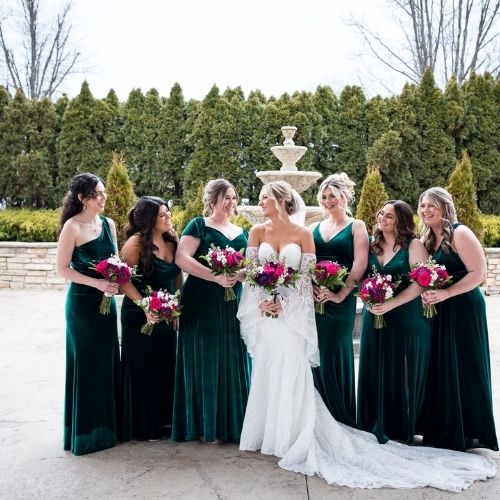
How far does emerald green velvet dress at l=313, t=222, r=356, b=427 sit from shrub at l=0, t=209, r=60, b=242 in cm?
983

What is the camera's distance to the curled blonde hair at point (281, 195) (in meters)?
4.31

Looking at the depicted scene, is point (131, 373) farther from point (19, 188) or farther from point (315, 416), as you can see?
point (19, 188)

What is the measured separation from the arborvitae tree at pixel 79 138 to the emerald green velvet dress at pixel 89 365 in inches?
431

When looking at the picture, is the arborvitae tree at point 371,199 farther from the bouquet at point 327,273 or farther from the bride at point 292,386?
the bouquet at point 327,273

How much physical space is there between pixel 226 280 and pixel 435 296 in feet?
5.03

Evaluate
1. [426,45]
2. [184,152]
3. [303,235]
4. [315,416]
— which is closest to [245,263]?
[303,235]

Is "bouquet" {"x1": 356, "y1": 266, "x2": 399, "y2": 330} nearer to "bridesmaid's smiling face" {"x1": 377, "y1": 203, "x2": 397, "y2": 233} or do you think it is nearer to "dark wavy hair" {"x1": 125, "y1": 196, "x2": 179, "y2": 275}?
"bridesmaid's smiling face" {"x1": 377, "y1": 203, "x2": 397, "y2": 233}

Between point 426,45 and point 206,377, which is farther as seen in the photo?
point 426,45

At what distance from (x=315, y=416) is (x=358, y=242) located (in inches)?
53.5

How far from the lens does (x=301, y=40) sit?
2195 cm

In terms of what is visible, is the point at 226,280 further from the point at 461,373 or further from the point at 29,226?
the point at 29,226

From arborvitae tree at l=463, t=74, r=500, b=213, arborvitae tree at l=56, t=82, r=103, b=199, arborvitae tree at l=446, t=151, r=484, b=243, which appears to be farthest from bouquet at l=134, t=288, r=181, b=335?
arborvitae tree at l=463, t=74, r=500, b=213

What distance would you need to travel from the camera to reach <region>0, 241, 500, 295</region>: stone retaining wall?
12.9 m

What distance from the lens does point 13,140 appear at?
14789 mm
